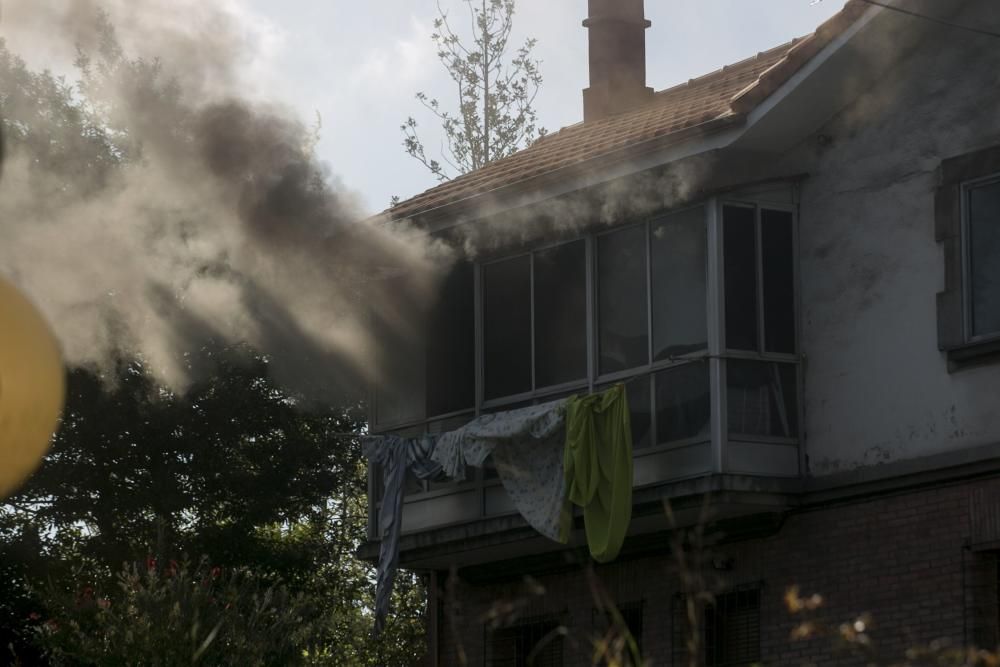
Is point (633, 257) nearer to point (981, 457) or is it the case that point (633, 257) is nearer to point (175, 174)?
point (981, 457)

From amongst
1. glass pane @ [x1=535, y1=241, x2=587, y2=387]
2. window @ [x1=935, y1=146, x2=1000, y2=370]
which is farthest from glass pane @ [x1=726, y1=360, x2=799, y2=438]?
glass pane @ [x1=535, y1=241, x2=587, y2=387]

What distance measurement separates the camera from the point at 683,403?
14117 mm

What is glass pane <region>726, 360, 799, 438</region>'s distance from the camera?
13.8 meters

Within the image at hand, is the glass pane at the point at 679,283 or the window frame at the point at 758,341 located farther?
the glass pane at the point at 679,283

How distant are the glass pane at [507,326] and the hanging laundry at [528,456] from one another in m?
0.82

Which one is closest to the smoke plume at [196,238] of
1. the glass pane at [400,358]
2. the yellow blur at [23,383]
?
the glass pane at [400,358]

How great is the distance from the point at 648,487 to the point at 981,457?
2.84 m

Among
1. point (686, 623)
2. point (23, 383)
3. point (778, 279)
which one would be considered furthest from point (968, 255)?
point (23, 383)

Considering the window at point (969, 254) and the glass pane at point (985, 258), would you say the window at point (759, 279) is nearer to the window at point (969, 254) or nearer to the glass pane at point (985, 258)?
the window at point (969, 254)

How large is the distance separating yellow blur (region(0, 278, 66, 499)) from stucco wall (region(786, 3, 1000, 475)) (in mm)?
9717

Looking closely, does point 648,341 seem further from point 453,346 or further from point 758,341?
point 453,346

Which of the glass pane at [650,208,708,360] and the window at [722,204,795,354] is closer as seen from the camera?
the window at [722,204,795,354]

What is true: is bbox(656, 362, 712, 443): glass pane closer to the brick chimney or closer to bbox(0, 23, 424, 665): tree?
the brick chimney

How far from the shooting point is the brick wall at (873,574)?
40.6 ft
